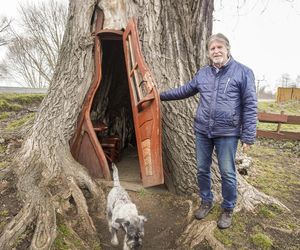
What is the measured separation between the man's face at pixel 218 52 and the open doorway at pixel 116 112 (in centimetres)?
283

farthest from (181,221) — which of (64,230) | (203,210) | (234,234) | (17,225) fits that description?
(17,225)

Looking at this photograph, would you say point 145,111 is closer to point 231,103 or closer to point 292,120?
point 231,103

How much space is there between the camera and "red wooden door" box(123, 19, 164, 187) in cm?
423

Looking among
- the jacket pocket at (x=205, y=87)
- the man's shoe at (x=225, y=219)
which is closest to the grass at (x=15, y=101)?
the jacket pocket at (x=205, y=87)

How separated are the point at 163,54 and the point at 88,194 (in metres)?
2.44

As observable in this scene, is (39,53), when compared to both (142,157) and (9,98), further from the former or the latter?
(142,157)

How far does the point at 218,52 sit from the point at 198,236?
7.23 ft

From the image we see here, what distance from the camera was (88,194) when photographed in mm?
4719

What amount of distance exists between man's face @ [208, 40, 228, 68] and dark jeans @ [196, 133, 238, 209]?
857 mm

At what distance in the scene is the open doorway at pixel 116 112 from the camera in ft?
21.6

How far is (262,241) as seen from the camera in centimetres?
383

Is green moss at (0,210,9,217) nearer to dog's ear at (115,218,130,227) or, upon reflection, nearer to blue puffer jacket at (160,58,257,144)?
dog's ear at (115,218,130,227)

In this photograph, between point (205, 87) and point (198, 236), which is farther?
point (198, 236)

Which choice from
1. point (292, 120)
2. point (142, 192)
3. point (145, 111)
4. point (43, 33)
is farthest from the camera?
point (43, 33)
